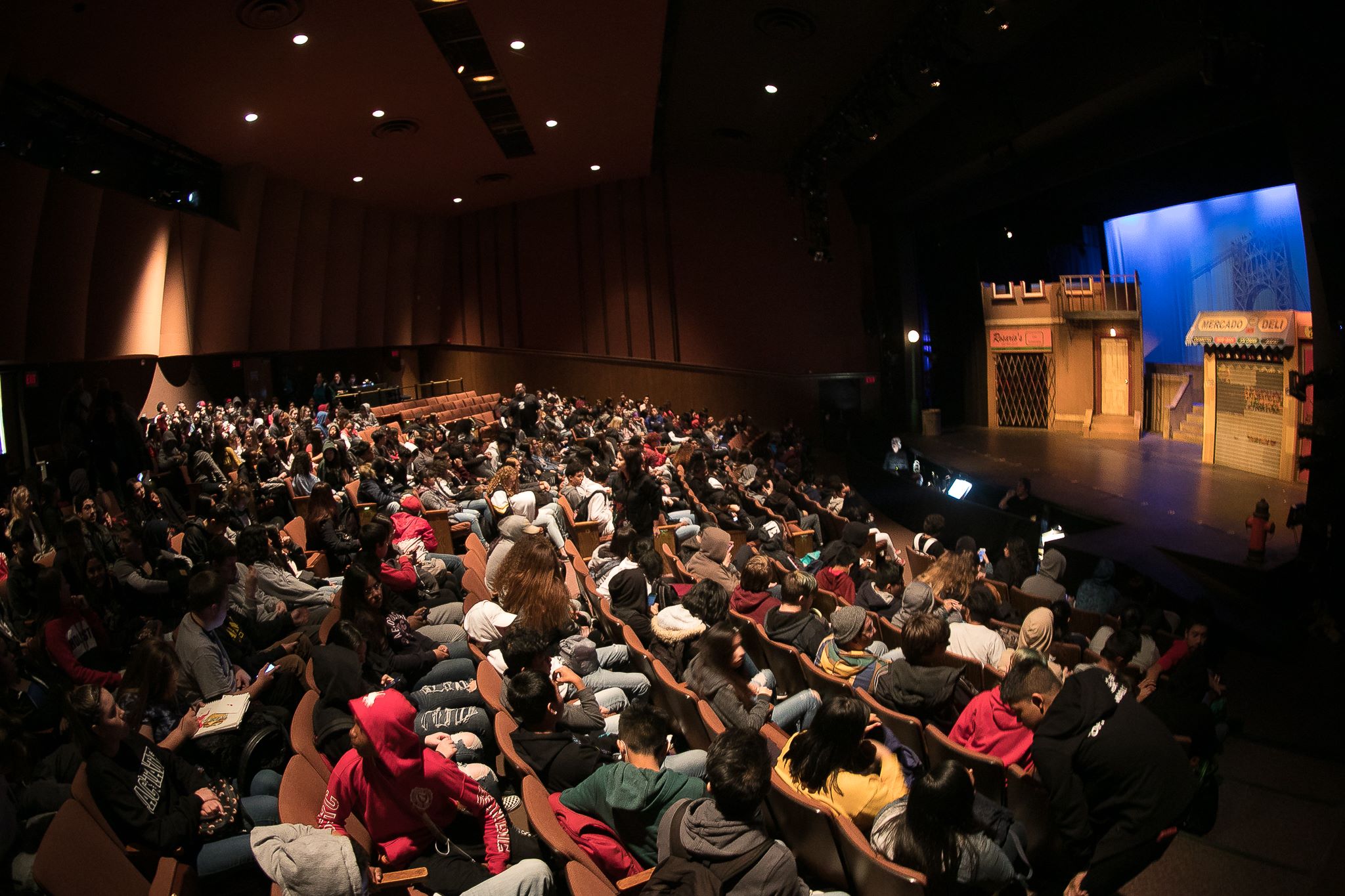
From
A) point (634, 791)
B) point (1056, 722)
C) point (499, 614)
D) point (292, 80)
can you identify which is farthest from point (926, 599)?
point (292, 80)

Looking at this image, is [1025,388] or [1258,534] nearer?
[1258,534]

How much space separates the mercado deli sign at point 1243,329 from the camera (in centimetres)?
986

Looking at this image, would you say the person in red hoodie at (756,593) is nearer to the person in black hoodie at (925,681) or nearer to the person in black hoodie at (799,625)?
the person in black hoodie at (799,625)

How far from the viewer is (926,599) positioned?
4520 millimetres

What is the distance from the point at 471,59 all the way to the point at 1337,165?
891 centimetres

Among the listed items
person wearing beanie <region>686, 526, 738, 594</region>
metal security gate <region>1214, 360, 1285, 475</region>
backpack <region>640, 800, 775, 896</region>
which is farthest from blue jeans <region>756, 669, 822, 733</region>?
metal security gate <region>1214, 360, 1285, 475</region>

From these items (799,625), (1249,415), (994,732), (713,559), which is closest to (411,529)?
(713,559)

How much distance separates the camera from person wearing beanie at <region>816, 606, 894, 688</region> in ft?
12.3

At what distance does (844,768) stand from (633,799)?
2.29 feet

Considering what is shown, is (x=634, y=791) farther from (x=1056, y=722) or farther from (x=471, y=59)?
(x=471, y=59)

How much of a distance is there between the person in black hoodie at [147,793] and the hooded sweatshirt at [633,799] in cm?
97

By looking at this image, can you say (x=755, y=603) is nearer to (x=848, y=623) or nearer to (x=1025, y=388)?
(x=848, y=623)

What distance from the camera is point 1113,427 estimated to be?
46.0 ft

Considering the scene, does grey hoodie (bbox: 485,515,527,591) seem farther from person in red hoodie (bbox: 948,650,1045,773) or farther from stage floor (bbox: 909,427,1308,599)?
stage floor (bbox: 909,427,1308,599)
